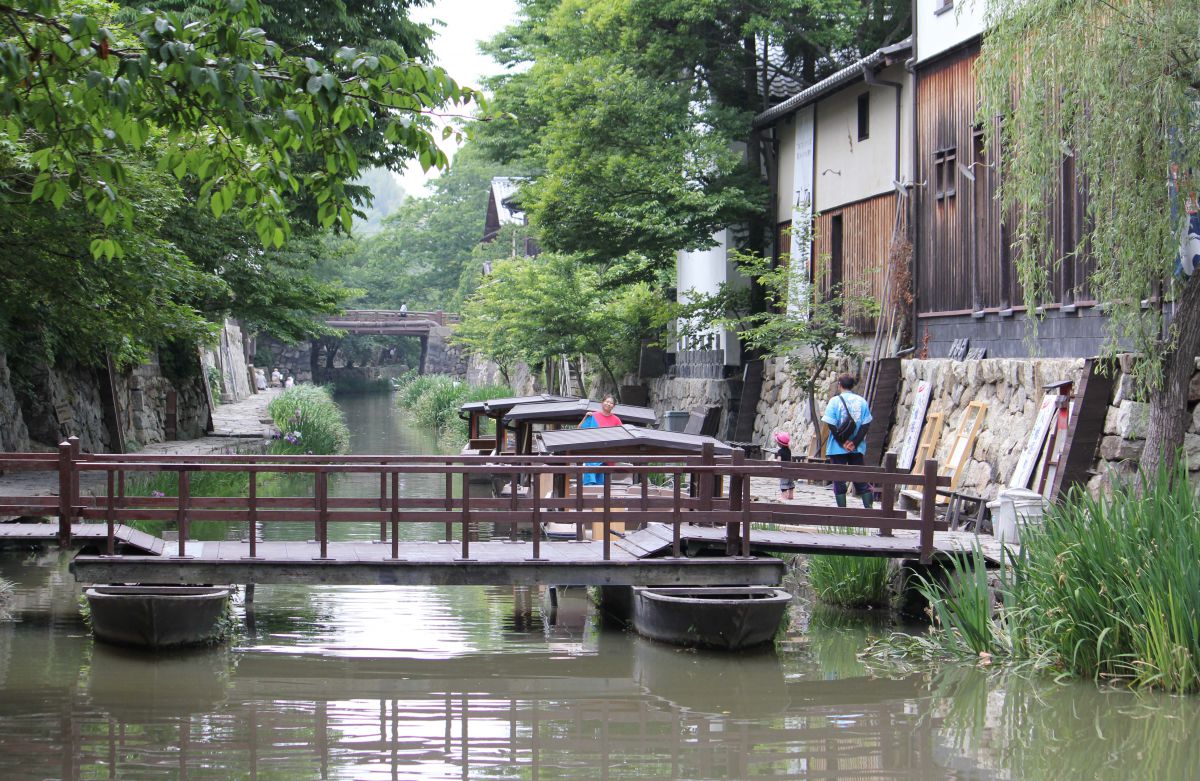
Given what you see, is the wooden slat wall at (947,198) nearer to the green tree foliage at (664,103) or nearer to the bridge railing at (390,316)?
the green tree foliage at (664,103)

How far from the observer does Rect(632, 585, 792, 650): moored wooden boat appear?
37.2ft

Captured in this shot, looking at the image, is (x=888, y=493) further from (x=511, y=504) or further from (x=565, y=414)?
(x=565, y=414)

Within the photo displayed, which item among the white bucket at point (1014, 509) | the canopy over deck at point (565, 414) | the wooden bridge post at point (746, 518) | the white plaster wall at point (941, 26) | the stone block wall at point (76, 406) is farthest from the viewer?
the stone block wall at point (76, 406)

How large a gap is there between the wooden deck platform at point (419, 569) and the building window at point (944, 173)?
30.2ft

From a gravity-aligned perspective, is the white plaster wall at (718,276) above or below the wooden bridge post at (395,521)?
above

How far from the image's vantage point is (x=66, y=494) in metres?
11.8

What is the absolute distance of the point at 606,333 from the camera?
1323 inches

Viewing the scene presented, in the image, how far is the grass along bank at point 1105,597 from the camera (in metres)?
8.84

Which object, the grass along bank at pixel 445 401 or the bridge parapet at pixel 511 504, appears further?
the grass along bank at pixel 445 401

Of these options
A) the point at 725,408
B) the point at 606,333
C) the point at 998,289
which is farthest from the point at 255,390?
the point at 998,289

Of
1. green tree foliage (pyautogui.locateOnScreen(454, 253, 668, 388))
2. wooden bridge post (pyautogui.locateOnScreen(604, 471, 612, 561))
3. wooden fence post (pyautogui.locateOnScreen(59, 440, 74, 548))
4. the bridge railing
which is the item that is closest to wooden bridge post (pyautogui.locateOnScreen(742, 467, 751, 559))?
wooden bridge post (pyautogui.locateOnScreen(604, 471, 612, 561))

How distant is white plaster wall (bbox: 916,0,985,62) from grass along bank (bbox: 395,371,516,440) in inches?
811

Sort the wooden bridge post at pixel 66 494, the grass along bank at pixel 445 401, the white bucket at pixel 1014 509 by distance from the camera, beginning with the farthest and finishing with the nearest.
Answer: the grass along bank at pixel 445 401 < the white bucket at pixel 1014 509 < the wooden bridge post at pixel 66 494

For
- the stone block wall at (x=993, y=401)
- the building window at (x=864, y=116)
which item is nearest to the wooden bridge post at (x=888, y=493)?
the stone block wall at (x=993, y=401)
